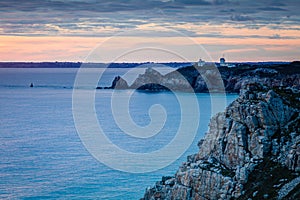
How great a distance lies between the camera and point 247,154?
50.5 m

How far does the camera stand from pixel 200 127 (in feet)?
390

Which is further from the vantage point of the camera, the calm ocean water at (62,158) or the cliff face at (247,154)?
the calm ocean water at (62,158)

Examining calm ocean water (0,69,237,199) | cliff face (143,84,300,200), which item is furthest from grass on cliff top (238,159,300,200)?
calm ocean water (0,69,237,199)

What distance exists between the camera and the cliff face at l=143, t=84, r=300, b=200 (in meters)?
A: 46.5

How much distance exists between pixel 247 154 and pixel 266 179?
4834mm

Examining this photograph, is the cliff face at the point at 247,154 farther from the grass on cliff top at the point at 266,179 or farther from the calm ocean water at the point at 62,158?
the calm ocean water at the point at 62,158

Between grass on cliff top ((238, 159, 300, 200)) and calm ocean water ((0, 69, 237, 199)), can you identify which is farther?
calm ocean water ((0, 69, 237, 199))

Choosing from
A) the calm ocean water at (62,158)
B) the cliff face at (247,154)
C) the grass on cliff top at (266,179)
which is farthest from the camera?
the calm ocean water at (62,158)

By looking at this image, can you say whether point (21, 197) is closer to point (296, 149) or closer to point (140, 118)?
point (296, 149)

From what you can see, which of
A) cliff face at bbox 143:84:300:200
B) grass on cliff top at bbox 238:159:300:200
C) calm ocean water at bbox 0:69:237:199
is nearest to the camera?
grass on cliff top at bbox 238:159:300:200

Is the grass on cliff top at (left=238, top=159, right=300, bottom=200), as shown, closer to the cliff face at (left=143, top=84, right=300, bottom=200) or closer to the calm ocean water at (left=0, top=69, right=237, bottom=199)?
the cliff face at (left=143, top=84, right=300, bottom=200)

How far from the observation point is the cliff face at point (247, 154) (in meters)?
46.5

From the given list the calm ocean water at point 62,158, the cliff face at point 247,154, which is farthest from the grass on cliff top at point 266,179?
the calm ocean water at point 62,158

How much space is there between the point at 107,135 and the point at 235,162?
59.3 m
